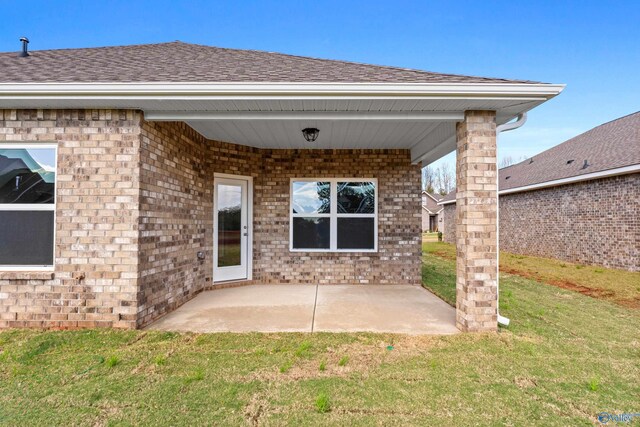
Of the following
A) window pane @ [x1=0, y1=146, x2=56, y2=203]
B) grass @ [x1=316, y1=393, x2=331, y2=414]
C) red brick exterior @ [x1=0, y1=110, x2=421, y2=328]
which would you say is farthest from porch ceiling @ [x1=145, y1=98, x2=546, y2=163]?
grass @ [x1=316, y1=393, x2=331, y2=414]

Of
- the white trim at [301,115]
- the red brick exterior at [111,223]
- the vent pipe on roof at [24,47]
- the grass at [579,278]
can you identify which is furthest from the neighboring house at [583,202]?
the vent pipe on roof at [24,47]

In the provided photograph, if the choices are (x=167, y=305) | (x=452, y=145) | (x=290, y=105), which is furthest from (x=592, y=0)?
(x=167, y=305)

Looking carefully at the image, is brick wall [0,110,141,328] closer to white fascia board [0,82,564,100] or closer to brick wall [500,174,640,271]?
white fascia board [0,82,564,100]

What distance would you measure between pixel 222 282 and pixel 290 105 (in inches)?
154

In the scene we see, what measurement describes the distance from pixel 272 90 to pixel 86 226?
2.74 m

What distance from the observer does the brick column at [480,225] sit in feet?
12.1

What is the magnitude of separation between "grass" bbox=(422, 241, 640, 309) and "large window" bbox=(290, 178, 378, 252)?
71.5 inches

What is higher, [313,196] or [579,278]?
[313,196]

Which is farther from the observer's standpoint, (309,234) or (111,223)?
(309,234)

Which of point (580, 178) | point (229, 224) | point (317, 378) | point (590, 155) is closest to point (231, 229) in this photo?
point (229, 224)

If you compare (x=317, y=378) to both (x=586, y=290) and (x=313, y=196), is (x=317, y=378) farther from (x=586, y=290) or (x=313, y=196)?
(x=586, y=290)

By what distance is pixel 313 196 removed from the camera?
6734 millimetres

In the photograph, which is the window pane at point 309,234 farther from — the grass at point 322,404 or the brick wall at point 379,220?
the grass at point 322,404

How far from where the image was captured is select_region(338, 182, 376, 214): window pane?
6.73 meters
